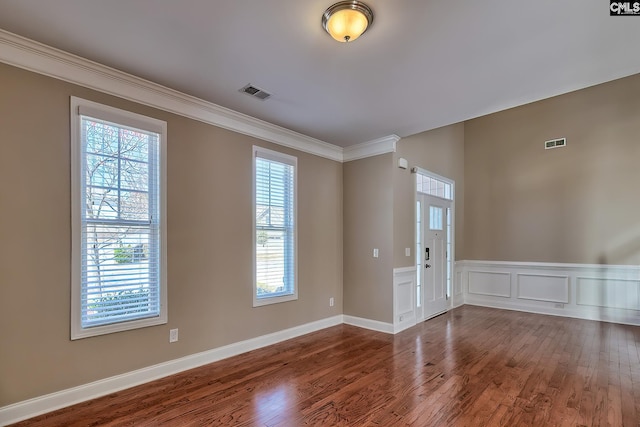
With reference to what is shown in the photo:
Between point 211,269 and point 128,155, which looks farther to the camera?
point 211,269

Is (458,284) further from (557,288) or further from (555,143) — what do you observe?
(555,143)

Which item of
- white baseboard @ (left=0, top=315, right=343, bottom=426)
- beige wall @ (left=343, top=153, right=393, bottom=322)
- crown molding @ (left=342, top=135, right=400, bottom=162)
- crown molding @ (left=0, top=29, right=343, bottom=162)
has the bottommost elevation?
white baseboard @ (left=0, top=315, right=343, bottom=426)

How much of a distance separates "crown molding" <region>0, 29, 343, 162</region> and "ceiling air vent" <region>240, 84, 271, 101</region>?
0.52m

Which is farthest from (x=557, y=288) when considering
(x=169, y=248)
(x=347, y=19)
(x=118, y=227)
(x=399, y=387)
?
(x=118, y=227)

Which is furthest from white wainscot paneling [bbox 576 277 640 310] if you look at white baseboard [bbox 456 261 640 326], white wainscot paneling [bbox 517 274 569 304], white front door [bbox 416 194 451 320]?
white front door [bbox 416 194 451 320]

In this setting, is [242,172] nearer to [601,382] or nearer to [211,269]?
[211,269]

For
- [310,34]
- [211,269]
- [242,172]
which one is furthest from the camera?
[242,172]

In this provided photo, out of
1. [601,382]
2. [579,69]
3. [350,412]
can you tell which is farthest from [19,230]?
[601,382]

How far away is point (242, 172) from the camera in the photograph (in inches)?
149

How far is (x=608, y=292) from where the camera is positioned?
5207 millimetres

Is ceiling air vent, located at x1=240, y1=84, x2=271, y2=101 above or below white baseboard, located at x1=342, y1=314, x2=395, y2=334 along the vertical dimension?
above

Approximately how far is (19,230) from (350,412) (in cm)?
285

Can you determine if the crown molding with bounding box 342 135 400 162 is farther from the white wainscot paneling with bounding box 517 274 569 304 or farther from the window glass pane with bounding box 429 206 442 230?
the white wainscot paneling with bounding box 517 274 569 304

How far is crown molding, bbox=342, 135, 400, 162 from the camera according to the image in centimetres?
457
